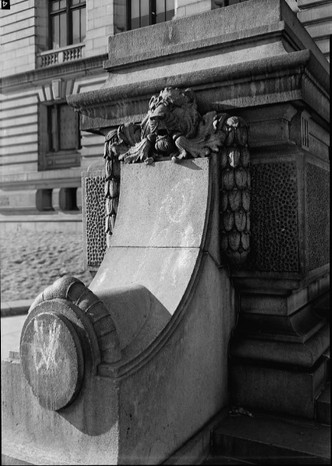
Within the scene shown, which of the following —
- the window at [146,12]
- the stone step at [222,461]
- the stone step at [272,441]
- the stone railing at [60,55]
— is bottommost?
the stone step at [222,461]

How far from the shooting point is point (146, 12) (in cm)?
2080

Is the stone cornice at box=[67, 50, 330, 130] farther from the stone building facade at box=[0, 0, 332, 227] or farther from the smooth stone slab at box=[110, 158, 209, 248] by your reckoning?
the stone building facade at box=[0, 0, 332, 227]

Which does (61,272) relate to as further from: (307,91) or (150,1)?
(150,1)

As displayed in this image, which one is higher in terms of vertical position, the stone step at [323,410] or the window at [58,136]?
the window at [58,136]

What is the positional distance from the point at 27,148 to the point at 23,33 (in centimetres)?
572

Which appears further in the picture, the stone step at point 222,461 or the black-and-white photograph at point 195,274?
the stone step at point 222,461

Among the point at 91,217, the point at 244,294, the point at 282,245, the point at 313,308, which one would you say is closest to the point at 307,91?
the point at 282,245

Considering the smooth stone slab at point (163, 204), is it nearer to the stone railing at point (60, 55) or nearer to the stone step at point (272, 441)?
the stone step at point (272, 441)

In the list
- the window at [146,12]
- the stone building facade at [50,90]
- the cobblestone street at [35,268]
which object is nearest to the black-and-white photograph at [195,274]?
the cobblestone street at [35,268]

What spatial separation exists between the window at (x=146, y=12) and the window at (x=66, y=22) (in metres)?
3.12

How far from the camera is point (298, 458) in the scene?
2.81 meters

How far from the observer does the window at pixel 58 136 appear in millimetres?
23359

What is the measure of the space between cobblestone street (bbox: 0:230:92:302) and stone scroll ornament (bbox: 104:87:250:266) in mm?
4552

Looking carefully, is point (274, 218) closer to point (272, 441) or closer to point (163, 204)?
point (163, 204)
